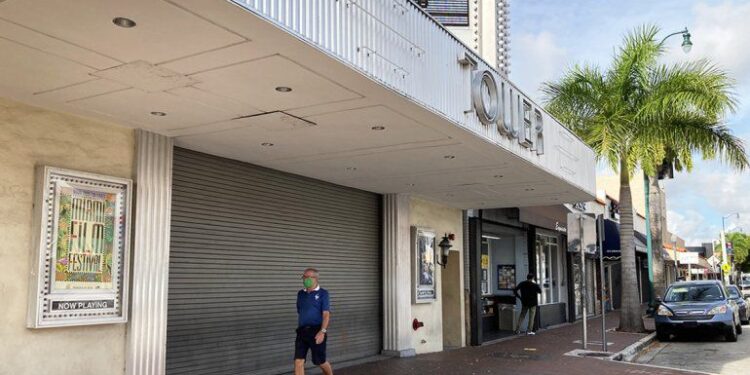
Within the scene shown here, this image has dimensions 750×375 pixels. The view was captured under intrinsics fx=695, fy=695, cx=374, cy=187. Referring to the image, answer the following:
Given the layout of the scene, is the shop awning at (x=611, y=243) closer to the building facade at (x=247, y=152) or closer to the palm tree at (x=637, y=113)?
the palm tree at (x=637, y=113)

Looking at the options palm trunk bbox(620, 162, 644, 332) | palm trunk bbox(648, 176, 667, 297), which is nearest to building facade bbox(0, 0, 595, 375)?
palm trunk bbox(620, 162, 644, 332)

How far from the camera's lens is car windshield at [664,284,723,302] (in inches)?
725

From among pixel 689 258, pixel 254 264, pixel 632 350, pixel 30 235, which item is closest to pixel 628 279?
pixel 632 350

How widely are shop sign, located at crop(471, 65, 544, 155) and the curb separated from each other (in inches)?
204

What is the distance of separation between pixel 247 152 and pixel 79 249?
301 centimetres

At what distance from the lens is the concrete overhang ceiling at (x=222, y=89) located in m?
4.99

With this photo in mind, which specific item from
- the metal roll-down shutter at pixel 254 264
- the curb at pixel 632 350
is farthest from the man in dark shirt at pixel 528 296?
the metal roll-down shutter at pixel 254 264

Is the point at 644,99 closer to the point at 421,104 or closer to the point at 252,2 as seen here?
the point at 421,104

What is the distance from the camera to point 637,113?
18.5 m

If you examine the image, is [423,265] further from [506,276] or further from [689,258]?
[689,258]

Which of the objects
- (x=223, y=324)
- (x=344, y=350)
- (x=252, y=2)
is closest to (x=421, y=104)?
(x=252, y=2)

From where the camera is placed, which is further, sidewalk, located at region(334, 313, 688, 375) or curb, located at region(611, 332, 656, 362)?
curb, located at region(611, 332, 656, 362)

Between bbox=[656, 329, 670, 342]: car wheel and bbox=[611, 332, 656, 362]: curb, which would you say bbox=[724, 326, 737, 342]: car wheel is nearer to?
bbox=[656, 329, 670, 342]: car wheel

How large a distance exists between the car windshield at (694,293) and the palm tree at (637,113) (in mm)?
1009
